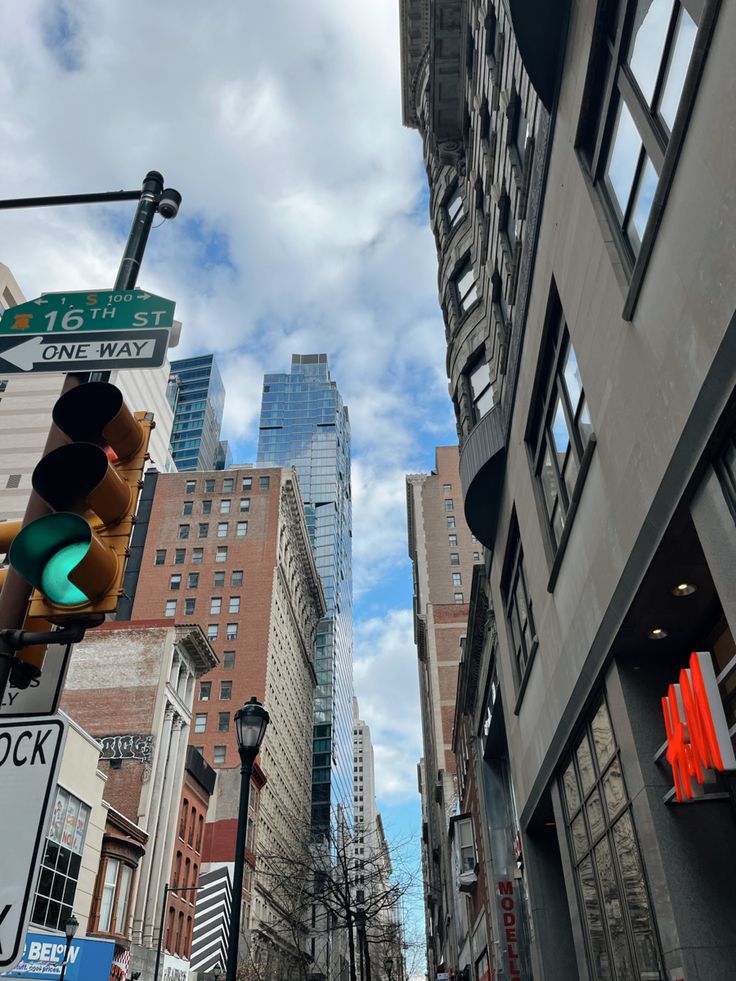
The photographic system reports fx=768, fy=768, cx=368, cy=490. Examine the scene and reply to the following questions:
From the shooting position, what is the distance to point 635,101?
10.0 metres

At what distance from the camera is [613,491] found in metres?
10.8

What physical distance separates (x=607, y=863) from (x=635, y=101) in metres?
11.7

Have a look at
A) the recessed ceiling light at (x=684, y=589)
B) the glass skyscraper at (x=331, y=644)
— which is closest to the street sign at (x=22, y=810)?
the recessed ceiling light at (x=684, y=589)

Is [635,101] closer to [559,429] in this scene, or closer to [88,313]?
[559,429]

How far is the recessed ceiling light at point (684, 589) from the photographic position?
1013cm

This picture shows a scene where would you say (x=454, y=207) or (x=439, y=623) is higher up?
(x=439, y=623)

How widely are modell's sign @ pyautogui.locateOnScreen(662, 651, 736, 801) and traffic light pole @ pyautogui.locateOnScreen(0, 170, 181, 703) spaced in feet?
24.6

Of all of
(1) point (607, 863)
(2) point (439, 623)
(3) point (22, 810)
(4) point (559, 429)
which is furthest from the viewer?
(2) point (439, 623)

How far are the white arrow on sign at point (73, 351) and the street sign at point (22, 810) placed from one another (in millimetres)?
2986

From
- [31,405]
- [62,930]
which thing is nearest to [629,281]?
[62,930]


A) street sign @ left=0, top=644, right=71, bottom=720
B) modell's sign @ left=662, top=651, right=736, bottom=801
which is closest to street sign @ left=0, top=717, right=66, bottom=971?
street sign @ left=0, top=644, right=71, bottom=720

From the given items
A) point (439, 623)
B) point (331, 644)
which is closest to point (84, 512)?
point (439, 623)

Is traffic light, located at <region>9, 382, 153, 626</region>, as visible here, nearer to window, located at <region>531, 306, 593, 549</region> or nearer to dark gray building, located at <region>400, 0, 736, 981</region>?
dark gray building, located at <region>400, 0, 736, 981</region>

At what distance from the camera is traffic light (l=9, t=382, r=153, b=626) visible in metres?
4.09
